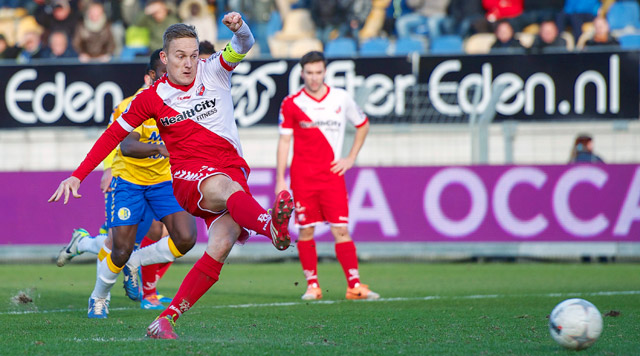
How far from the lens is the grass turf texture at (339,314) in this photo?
5273 mm

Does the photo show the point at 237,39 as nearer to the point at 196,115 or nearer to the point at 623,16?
the point at 196,115

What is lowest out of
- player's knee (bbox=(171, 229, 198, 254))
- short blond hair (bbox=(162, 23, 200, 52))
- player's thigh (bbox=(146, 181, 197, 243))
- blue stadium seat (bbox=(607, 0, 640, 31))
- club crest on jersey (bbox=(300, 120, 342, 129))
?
player's knee (bbox=(171, 229, 198, 254))

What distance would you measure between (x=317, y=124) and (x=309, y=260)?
1280mm

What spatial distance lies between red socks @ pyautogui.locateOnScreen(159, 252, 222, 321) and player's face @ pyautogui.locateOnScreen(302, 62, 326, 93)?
11.8ft

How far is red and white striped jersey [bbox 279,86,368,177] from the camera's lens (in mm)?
8875

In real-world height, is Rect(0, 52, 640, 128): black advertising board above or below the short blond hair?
below

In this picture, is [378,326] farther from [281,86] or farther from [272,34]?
[272,34]

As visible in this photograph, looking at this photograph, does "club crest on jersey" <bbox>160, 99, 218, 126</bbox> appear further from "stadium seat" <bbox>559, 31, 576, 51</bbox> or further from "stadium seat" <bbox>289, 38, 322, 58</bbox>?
"stadium seat" <bbox>559, 31, 576, 51</bbox>

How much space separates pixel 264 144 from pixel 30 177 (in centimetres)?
315

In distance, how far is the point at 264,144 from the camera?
12.8 metres

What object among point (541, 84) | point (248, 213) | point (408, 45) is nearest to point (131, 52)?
point (408, 45)

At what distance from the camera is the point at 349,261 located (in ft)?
28.2

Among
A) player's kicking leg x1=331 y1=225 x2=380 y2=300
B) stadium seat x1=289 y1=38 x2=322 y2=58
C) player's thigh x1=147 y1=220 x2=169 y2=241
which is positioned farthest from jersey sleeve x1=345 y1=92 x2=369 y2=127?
stadium seat x1=289 y1=38 x2=322 y2=58

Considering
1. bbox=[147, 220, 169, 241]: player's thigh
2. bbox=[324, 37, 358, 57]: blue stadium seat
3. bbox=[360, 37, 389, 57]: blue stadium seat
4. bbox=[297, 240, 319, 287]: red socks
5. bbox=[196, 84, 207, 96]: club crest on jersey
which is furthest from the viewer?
bbox=[360, 37, 389, 57]: blue stadium seat
